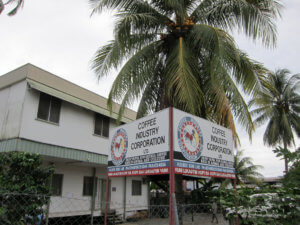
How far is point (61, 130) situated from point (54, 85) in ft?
7.31

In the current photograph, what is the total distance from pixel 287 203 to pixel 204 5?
6.56 metres

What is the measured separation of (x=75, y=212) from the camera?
43.9 feet

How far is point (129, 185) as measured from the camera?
1789 centimetres

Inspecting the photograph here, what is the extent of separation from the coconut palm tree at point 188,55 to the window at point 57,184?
6.65m

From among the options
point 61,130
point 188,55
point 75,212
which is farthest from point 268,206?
point 75,212

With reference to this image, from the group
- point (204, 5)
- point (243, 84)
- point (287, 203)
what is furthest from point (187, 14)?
point (287, 203)

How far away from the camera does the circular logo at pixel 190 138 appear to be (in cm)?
503

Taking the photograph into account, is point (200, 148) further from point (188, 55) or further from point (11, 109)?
point (11, 109)

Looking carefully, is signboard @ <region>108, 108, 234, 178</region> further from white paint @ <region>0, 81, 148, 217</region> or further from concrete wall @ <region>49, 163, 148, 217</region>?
concrete wall @ <region>49, 163, 148, 217</region>

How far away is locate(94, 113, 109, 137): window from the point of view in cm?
1503

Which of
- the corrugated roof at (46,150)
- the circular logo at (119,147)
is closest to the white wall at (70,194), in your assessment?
the corrugated roof at (46,150)

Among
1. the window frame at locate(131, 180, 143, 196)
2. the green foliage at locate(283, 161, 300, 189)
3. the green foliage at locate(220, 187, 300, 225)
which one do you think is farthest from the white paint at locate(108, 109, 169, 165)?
the window frame at locate(131, 180, 143, 196)

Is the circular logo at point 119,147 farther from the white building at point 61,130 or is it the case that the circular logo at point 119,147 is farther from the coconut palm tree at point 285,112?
the coconut palm tree at point 285,112

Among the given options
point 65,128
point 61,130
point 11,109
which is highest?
point 11,109
